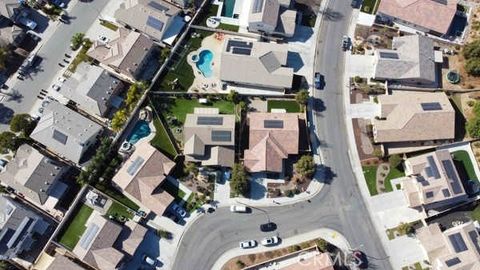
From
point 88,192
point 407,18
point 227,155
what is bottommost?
point 88,192

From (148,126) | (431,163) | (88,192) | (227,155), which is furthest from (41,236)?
(431,163)

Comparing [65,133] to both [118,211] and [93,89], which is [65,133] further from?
[118,211]

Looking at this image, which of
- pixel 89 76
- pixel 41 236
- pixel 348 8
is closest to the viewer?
pixel 41 236

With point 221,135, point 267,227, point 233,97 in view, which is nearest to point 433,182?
point 267,227

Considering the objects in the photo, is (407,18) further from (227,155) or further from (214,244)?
(214,244)

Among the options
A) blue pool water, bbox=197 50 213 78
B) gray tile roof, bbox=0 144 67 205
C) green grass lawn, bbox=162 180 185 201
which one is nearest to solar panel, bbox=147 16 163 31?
blue pool water, bbox=197 50 213 78

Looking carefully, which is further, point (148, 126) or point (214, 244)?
point (148, 126)
